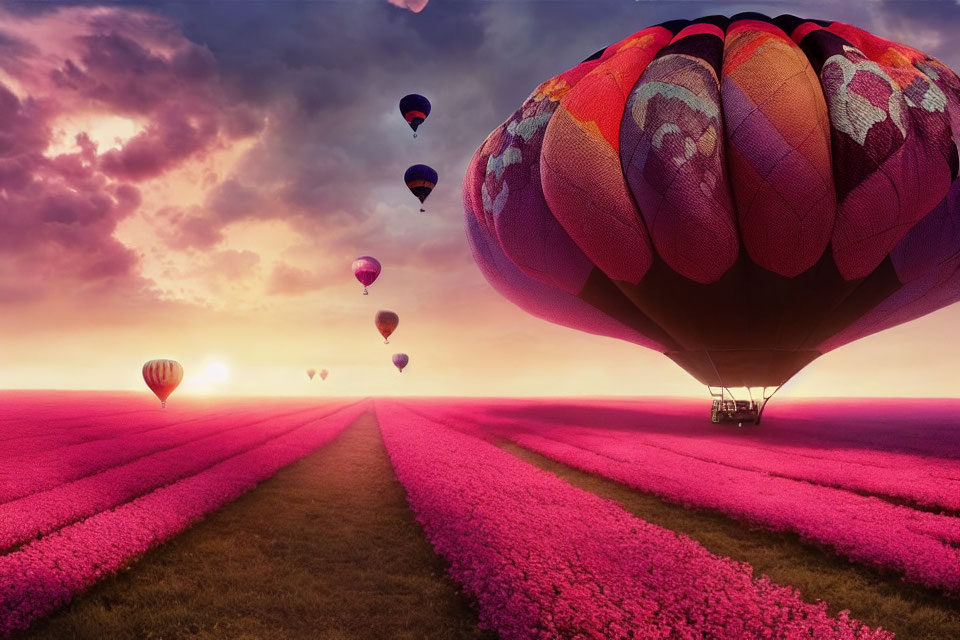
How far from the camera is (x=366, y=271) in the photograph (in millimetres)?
32469

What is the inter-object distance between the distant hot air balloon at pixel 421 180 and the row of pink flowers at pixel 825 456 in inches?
550

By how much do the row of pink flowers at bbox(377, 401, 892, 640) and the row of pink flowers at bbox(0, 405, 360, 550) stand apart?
5798mm

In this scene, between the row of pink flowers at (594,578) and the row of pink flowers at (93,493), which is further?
the row of pink flowers at (93,493)

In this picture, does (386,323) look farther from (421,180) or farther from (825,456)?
(825,456)

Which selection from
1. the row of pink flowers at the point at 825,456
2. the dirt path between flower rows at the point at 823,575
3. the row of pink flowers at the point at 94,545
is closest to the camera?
the row of pink flowers at the point at 94,545

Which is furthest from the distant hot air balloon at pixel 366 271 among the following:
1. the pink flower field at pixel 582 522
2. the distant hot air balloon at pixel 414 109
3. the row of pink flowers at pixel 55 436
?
the pink flower field at pixel 582 522

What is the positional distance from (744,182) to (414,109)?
58.4 feet

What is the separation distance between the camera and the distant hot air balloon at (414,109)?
25.1 m

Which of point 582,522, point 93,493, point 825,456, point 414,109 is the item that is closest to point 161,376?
point 414,109

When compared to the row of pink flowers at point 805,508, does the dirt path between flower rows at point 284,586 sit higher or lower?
lower

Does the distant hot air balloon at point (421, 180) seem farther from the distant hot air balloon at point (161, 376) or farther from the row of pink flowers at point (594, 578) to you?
the distant hot air balloon at point (161, 376)

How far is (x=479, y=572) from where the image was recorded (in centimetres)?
591

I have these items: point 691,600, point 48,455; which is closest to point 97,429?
point 48,455

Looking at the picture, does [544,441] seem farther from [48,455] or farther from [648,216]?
[48,455]
